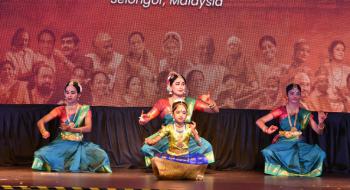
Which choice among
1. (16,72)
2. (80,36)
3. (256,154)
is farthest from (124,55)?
(256,154)

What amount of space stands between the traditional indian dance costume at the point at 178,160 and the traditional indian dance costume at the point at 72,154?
961 mm

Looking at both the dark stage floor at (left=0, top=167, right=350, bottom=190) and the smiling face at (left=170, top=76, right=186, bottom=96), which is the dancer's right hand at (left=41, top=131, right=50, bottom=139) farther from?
the smiling face at (left=170, top=76, right=186, bottom=96)

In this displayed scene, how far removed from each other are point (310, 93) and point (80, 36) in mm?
2598

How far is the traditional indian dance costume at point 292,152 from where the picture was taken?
9141 millimetres

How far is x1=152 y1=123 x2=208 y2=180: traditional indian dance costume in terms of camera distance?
318 inches

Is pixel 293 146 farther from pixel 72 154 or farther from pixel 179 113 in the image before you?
pixel 72 154

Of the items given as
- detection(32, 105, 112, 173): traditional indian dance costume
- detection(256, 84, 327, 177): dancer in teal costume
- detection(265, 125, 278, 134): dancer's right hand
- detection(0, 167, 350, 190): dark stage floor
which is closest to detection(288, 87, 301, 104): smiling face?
detection(256, 84, 327, 177): dancer in teal costume

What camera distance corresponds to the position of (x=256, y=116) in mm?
9570

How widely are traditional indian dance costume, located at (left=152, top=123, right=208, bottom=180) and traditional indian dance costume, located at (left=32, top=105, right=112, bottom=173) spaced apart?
0.96 m

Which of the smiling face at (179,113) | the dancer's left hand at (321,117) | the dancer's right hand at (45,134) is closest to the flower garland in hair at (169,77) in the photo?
the smiling face at (179,113)

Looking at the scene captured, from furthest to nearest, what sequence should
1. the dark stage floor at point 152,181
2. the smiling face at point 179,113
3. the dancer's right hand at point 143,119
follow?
1. the dancer's right hand at point 143,119
2. the smiling face at point 179,113
3. the dark stage floor at point 152,181

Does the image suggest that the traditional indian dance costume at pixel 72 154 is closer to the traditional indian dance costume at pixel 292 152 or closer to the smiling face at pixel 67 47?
the smiling face at pixel 67 47

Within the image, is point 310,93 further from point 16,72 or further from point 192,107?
point 16,72

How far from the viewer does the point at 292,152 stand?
30.2 feet
